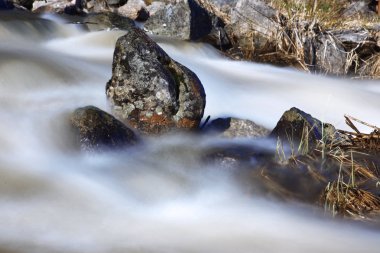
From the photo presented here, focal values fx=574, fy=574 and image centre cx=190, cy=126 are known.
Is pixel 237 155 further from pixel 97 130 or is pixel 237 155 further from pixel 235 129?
pixel 97 130

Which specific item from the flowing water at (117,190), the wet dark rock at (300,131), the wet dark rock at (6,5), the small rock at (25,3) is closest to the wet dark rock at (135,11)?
the small rock at (25,3)

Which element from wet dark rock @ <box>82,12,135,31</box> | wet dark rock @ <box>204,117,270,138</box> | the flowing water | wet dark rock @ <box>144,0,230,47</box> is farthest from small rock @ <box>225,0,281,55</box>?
wet dark rock @ <box>204,117,270,138</box>

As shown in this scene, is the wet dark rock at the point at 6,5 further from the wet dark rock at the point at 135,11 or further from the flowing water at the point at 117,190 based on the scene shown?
the flowing water at the point at 117,190

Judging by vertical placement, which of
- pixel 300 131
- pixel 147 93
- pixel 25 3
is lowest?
pixel 25 3

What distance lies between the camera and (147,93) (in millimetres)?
5582

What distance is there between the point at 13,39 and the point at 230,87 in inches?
141

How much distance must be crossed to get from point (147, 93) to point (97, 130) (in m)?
0.75

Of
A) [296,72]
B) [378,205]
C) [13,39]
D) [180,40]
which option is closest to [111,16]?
[180,40]

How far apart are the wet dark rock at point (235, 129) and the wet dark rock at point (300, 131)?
0.21 metres

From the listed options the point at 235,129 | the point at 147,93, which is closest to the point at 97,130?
the point at 147,93

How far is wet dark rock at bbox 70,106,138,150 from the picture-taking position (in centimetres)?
502

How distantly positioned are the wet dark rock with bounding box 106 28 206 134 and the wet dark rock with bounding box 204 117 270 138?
0.31 m

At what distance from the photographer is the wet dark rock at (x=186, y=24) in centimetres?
1073

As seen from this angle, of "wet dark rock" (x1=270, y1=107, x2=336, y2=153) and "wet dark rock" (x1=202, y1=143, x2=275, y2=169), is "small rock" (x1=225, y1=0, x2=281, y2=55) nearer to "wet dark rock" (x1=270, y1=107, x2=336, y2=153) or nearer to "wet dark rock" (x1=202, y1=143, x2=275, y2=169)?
"wet dark rock" (x1=270, y1=107, x2=336, y2=153)
